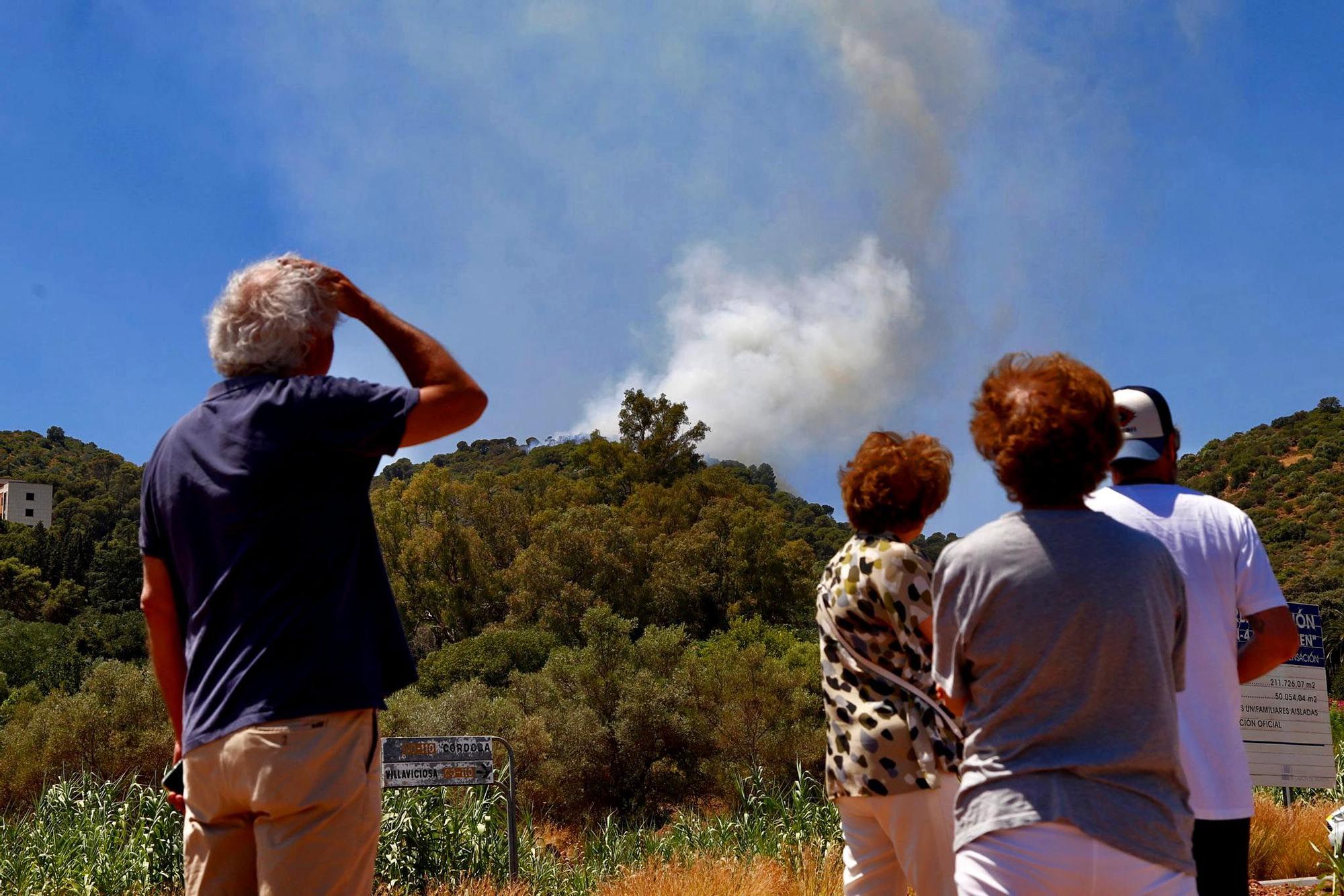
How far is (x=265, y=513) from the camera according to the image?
2.00 metres

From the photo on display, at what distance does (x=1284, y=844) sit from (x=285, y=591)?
7.91 meters

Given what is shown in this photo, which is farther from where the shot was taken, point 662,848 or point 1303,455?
point 1303,455

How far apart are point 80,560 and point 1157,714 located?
56.2 meters

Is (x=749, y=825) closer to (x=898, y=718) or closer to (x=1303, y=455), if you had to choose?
(x=898, y=718)

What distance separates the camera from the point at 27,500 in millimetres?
82938

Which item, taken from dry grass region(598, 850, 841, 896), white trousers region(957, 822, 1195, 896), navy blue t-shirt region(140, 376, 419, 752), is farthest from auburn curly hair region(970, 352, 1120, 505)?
dry grass region(598, 850, 841, 896)

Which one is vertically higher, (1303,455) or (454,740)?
(1303,455)

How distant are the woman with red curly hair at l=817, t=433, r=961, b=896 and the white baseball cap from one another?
550mm

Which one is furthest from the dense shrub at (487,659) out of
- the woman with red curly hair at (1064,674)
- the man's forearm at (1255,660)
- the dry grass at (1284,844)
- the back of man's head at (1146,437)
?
the woman with red curly hair at (1064,674)

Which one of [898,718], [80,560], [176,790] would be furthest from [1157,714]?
[80,560]

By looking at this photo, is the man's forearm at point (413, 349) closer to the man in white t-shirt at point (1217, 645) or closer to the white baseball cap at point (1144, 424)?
the man in white t-shirt at point (1217, 645)

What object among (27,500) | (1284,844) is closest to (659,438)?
(1284,844)

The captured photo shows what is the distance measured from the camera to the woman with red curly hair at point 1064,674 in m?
1.83

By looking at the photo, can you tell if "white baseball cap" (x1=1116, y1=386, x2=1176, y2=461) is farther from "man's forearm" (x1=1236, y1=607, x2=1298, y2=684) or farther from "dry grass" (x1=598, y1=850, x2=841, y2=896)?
"dry grass" (x1=598, y1=850, x2=841, y2=896)
